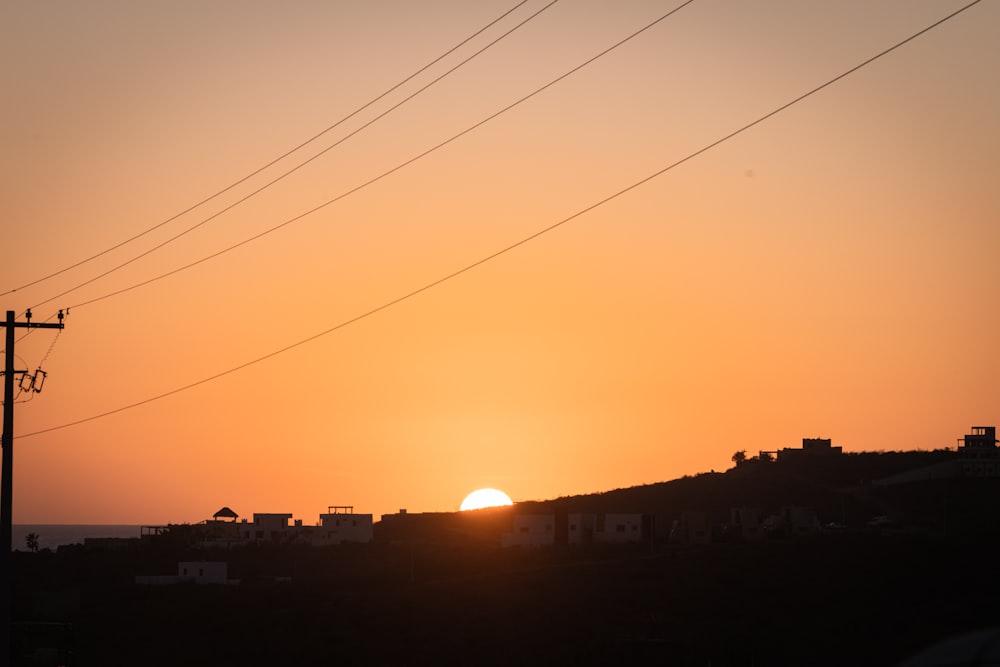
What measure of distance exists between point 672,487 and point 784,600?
85.2m

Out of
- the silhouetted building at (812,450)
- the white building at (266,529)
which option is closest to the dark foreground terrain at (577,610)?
the white building at (266,529)

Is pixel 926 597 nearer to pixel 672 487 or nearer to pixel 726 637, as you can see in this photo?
pixel 726 637

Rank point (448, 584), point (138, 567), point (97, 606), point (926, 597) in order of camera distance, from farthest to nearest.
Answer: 1. point (138, 567)
2. point (448, 584)
3. point (97, 606)
4. point (926, 597)

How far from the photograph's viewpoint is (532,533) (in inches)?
4277

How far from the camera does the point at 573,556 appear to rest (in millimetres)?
96875

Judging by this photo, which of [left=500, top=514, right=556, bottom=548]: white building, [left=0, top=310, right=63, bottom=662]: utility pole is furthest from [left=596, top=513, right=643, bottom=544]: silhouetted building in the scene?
[left=0, top=310, right=63, bottom=662]: utility pole

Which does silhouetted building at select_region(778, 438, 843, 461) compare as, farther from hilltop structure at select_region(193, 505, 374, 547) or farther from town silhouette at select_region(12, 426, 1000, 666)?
hilltop structure at select_region(193, 505, 374, 547)

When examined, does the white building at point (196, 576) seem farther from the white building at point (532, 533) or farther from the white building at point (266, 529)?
the white building at point (266, 529)

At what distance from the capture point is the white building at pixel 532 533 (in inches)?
4240

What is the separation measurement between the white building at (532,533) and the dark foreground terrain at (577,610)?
10.4 metres

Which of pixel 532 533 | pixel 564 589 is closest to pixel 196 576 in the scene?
pixel 532 533

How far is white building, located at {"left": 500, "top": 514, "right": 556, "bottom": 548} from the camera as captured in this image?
108 m

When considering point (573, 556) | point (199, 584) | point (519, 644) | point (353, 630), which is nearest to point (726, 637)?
point (519, 644)

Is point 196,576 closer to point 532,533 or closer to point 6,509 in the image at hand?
point 532,533
